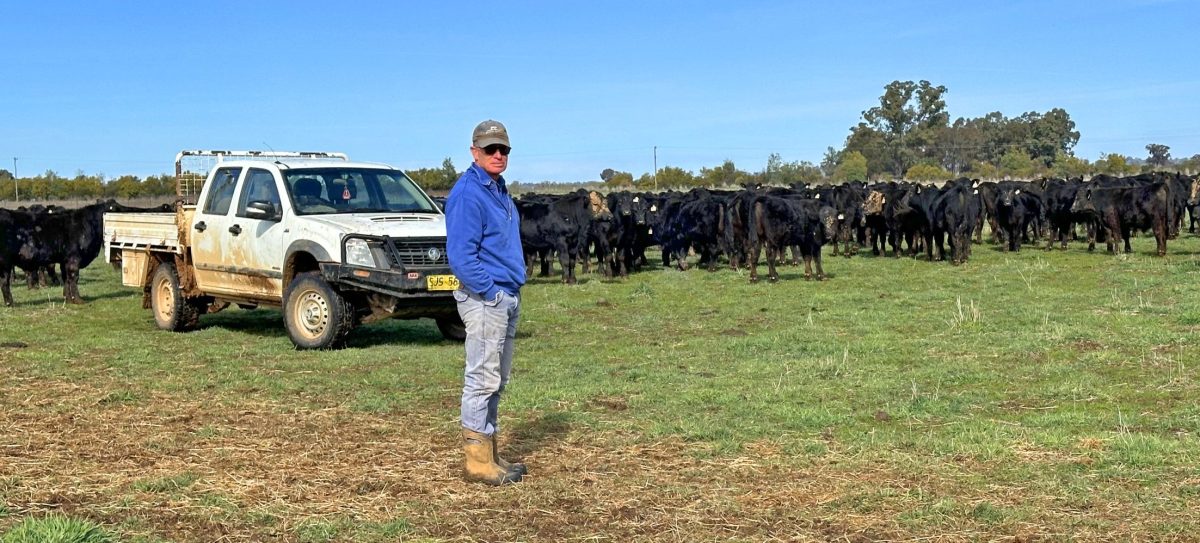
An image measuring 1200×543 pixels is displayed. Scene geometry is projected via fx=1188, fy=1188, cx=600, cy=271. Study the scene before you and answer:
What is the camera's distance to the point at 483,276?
6.43 meters

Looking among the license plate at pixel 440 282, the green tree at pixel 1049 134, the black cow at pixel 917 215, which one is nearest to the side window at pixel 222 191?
the license plate at pixel 440 282

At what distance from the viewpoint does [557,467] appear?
22.8ft

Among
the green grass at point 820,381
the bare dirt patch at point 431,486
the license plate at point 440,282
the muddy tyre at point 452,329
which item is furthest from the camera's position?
the muddy tyre at point 452,329

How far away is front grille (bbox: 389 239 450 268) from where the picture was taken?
1159cm

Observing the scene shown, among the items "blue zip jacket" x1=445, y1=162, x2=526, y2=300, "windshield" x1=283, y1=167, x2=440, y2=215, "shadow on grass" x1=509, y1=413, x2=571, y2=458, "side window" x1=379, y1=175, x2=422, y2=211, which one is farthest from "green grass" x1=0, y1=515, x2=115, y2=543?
"side window" x1=379, y1=175, x2=422, y2=211

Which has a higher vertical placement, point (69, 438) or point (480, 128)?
point (480, 128)

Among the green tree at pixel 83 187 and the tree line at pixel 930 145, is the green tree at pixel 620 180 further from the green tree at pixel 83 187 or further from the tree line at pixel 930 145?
the green tree at pixel 83 187

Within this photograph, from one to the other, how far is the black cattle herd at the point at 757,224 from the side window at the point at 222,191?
20.3 feet

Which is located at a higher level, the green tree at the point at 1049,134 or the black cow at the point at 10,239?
the green tree at the point at 1049,134

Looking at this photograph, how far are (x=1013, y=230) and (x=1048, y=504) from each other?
21526 mm

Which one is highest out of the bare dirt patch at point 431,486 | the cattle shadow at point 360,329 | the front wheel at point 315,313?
the front wheel at point 315,313

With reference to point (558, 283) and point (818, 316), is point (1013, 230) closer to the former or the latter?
point (558, 283)

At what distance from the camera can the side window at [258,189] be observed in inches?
501

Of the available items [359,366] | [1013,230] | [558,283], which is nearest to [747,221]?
[558,283]
